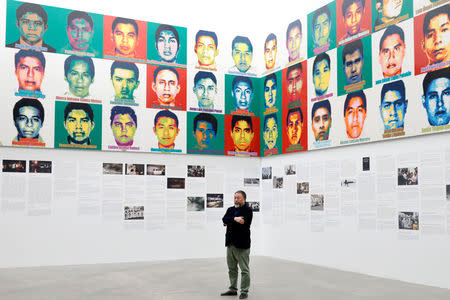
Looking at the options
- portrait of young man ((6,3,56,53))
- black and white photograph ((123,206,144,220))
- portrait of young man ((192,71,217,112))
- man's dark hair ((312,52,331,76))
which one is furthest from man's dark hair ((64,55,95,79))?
man's dark hair ((312,52,331,76))

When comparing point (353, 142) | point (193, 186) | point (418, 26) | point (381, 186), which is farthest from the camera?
point (193, 186)

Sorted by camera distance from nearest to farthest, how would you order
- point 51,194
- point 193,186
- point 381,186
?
point 381,186 < point 51,194 < point 193,186

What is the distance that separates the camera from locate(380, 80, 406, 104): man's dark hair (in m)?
10.6

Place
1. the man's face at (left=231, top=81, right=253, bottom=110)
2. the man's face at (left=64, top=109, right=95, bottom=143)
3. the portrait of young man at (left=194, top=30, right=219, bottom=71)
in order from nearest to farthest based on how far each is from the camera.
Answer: the man's face at (left=64, top=109, right=95, bottom=143), the portrait of young man at (left=194, top=30, right=219, bottom=71), the man's face at (left=231, top=81, right=253, bottom=110)

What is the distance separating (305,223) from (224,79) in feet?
16.4

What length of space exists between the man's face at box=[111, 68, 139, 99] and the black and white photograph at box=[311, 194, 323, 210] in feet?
18.6

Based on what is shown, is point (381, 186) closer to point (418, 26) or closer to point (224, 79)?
point (418, 26)

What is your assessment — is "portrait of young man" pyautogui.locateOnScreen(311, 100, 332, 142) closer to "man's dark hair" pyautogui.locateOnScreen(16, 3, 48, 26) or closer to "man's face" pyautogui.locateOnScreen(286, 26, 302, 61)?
"man's face" pyautogui.locateOnScreen(286, 26, 302, 61)

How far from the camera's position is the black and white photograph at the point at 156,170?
551 inches

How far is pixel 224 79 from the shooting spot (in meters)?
15.2

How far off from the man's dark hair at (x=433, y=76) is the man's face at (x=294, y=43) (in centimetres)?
457

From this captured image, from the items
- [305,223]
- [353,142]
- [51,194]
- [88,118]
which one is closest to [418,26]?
Result: [353,142]

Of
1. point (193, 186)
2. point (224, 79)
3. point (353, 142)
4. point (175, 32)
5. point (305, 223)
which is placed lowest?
point (305, 223)

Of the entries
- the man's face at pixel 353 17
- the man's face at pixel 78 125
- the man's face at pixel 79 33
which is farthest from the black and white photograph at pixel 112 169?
the man's face at pixel 353 17
